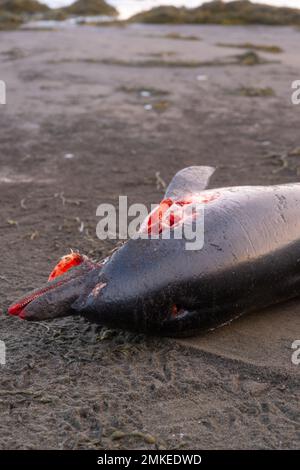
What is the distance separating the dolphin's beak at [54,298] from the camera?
4250mm

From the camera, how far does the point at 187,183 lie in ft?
17.9

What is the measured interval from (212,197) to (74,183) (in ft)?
10.9

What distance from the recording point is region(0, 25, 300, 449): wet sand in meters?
3.94

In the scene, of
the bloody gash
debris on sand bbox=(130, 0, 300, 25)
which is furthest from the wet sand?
debris on sand bbox=(130, 0, 300, 25)

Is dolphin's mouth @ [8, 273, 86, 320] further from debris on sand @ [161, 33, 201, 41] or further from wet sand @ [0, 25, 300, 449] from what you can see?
debris on sand @ [161, 33, 201, 41]

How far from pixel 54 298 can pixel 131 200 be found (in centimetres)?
322

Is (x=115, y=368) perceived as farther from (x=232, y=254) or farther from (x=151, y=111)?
(x=151, y=111)

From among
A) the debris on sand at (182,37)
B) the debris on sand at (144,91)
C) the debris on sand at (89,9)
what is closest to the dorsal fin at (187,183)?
the debris on sand at (144,91)

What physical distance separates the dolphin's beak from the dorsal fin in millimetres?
1143

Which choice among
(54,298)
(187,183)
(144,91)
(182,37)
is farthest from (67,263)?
(182,37)

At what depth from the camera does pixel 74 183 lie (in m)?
7.99

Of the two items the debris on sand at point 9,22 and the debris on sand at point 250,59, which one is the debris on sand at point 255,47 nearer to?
the debris on sand at point 250,59

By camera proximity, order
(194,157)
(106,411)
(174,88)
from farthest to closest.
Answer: (174,88) < (194,157) < (106,411)

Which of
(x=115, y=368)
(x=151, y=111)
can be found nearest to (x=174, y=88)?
(x=151, y=111)
